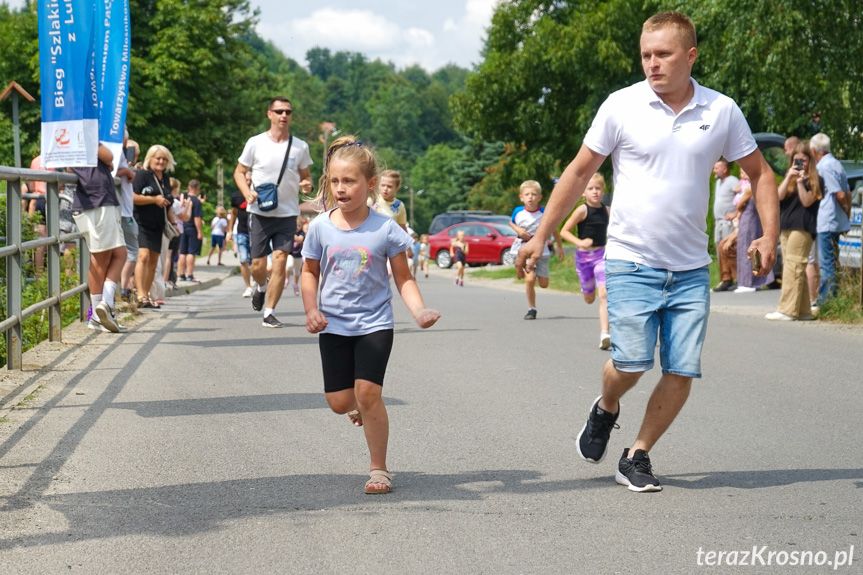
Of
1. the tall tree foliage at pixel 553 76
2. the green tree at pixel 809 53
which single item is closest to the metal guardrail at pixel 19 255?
the green tree at pixel 809 53

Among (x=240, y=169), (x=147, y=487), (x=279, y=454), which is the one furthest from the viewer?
(x=240, y=169)

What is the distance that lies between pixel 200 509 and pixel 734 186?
15177 millimetres

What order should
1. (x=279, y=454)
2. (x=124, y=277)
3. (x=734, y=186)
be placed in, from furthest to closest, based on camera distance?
(x=734, y=186)
(x=124, y=277)
(x=279, y=454)

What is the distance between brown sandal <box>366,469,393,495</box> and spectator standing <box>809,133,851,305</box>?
932 cm

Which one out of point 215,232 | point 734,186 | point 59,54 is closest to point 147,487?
point 59,54

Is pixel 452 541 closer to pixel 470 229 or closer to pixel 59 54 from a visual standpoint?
pixel 59 54

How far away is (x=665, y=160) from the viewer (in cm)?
498

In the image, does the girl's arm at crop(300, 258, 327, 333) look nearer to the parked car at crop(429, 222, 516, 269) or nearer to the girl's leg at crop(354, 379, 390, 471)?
the girl's leg at crop(354, 379, 390, 471)

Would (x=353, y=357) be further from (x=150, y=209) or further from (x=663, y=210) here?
(x=150, y=209)

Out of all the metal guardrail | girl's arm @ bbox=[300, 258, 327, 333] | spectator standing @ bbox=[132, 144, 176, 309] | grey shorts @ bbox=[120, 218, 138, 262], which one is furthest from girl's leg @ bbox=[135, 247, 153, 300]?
girl's arm @ bbox=[300, 258, 327, 333]

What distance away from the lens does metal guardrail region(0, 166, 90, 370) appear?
7.83m

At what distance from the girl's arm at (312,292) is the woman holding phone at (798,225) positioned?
8.95 meters

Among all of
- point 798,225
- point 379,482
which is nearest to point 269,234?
point 798,225

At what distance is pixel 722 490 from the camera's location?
504cm
